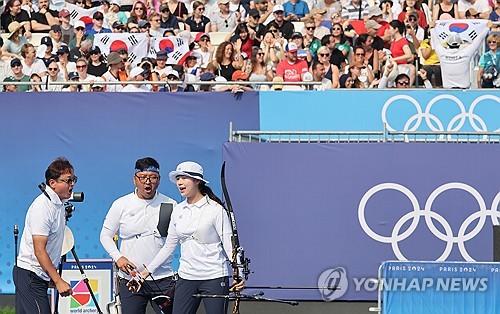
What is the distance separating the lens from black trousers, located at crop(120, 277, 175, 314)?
34.0 feet

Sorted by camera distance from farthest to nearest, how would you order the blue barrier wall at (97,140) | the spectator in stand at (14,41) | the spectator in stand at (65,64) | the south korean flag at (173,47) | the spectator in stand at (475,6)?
the spectator in stand at (14,41) → the spectator in stand at (475,6) → the south korean flag at (173,47) → the spectator in stand at (65,64) → the blue barrier wall at (97,140)

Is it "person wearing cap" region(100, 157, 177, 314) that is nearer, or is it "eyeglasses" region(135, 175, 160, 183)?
"person wearing cap" region(100, 157, 177, 314)

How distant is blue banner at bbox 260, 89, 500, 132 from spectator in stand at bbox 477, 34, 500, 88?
57cm

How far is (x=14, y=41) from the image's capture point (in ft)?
57.4

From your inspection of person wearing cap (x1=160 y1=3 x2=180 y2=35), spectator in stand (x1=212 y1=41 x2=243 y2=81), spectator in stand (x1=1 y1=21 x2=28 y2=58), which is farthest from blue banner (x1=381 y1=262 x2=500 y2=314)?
spectator in stand (x1=1 y1=21 x2=28 y2=58)

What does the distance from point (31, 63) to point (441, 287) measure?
26.3 feet

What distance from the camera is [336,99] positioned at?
45.3ft

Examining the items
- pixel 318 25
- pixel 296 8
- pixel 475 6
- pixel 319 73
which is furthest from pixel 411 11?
pixel 319 73

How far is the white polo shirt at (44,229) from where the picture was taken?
9.09 metres

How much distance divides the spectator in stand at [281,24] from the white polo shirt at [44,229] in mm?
8028

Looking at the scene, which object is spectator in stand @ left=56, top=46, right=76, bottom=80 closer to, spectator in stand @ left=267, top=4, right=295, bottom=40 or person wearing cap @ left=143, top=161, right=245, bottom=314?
spectator in stand @ left=267, top=4, right=295, bottom=40

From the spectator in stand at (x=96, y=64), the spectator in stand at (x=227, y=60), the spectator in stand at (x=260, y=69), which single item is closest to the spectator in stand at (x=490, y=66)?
the spectator in stand at (x=260, y=69)

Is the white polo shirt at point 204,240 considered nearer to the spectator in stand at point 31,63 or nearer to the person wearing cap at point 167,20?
the spectator in stand at point 31,63

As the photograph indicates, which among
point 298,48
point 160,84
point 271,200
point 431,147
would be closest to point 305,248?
point 271,200
